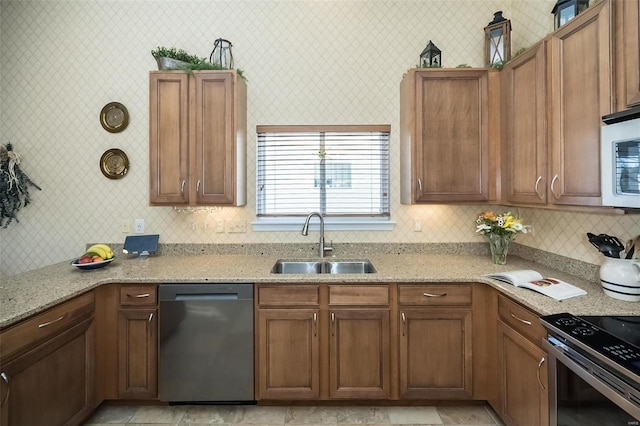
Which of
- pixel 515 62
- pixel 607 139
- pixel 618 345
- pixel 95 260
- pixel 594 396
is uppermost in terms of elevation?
pixel 515 62

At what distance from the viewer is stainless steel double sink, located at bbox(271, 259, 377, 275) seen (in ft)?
8.51

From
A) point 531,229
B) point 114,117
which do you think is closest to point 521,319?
point 531,229

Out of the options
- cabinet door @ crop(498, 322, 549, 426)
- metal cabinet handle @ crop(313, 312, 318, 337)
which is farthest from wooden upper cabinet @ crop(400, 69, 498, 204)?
metal cabinet handle @ crop(313, 312, 318, 337)

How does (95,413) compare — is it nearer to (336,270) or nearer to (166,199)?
(166,199)

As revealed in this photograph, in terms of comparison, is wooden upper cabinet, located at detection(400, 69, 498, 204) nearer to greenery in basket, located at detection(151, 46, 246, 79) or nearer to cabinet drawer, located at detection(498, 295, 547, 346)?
cabinet drawer, located at detection(498, 295, 547, 346)

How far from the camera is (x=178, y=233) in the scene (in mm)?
2752

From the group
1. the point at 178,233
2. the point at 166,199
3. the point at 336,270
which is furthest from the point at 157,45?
the point at 336,270

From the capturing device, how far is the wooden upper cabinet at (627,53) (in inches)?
53.6

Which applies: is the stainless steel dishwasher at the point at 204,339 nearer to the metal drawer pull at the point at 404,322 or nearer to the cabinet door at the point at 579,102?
the metal drawer pull at the point at 404,322

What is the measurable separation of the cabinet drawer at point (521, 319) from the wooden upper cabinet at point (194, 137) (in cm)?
196

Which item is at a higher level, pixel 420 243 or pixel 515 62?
pixel 515 62

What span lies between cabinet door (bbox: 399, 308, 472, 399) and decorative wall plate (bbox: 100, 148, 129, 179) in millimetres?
2562

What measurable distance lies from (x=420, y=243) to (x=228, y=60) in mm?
2267

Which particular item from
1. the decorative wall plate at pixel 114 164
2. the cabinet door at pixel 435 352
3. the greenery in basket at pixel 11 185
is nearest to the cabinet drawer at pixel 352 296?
the cabinet door at pixel 435 352
